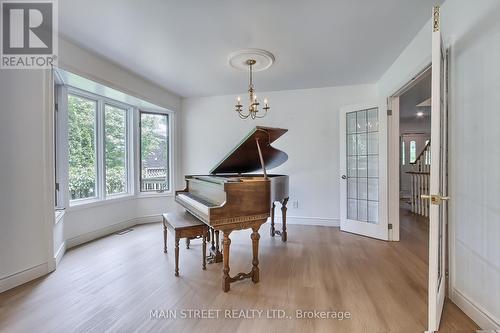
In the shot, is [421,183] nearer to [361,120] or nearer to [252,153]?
[361,120]

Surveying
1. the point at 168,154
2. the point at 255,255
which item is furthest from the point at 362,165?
the point at 168,154

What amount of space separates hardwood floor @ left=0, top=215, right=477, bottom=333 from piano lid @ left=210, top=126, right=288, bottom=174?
1097 millimetres

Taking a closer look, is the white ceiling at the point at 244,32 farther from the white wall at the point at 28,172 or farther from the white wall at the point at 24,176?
the white wall at the point at 24,176

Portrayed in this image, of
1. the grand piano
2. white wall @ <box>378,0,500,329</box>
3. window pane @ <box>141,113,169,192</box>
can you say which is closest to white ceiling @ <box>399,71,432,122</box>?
white wall @ <box>378,0,500,329</box>

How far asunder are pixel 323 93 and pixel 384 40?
1.63 m

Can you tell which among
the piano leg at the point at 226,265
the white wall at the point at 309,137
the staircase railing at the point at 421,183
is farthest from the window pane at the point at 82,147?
the staircase railing at the point at 421,183

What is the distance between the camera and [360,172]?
3738 mm

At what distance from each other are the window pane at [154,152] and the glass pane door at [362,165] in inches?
136

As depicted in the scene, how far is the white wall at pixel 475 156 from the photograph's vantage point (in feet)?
4.90

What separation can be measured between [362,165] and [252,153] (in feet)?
6.52

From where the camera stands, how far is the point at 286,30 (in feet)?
7.75

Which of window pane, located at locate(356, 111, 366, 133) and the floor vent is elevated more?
window pane, located at locate(356, 111, 366, 133)

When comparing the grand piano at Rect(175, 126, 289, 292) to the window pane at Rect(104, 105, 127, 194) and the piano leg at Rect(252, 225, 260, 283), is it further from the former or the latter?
the window pane at Rect(104, 105, 127, 194)

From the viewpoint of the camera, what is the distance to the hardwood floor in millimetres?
1642
